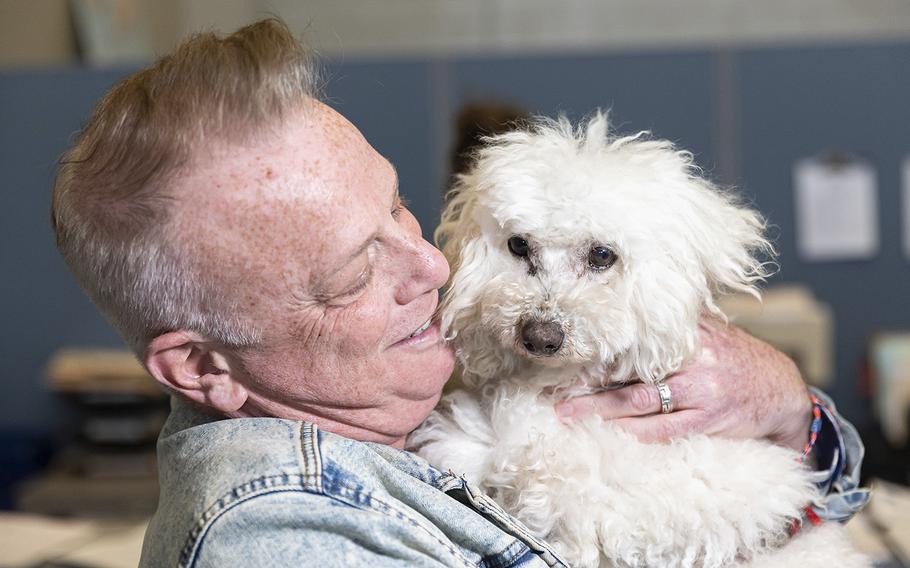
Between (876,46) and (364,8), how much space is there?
2.35 m

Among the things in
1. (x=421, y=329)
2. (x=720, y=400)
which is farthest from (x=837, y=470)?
(x=421, y=329)

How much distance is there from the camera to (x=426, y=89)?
3.18 metres

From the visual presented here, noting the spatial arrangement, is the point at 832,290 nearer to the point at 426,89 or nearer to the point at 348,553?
the point at 426,89

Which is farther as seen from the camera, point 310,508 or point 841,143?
point 841,143

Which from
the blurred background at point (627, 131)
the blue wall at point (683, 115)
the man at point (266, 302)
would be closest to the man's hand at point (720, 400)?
the man at point (266, 302)

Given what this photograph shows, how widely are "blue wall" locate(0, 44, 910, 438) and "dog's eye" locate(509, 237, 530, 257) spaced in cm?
194

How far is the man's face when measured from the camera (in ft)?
2.96

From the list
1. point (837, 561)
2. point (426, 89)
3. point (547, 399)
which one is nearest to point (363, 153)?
point (547, 399)

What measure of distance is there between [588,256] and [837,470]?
46 centimetres

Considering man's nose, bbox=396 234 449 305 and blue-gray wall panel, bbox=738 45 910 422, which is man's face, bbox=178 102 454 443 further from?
blue-gray wall panel, bbox=738 45 910 422

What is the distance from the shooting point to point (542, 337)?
1.04 m

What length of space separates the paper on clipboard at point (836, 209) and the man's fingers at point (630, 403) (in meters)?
2.23

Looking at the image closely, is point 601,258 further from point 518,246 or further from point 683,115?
point 683,115

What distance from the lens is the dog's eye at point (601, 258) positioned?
1104 millimetres
